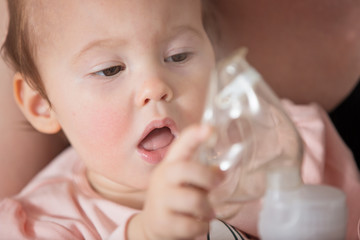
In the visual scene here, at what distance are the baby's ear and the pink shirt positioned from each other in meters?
0.11

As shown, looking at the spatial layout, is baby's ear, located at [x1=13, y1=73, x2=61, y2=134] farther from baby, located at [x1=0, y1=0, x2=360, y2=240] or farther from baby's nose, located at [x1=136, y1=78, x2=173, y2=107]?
baby's nose, located at [x1=136, y1=78, x2=173, y2=107]

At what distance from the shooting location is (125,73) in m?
0.72

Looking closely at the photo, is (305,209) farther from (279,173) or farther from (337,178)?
(337,178)

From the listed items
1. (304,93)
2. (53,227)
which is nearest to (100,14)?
(53,227)

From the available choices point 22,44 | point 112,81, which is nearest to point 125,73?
point 112,81

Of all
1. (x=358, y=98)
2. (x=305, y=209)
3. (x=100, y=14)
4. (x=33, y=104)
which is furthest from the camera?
(x=358, y=98)

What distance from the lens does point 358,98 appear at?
995 mm

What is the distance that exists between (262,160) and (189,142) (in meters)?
A: 0.09

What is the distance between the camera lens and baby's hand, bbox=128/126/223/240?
51 centimetres

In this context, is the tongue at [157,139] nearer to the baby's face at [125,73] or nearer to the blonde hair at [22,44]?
the baby's face at [125,73]

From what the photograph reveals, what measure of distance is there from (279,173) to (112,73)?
32 centimetres

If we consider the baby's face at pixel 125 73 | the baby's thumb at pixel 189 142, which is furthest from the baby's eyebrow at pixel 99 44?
the baby's thumb at pixel 189 142

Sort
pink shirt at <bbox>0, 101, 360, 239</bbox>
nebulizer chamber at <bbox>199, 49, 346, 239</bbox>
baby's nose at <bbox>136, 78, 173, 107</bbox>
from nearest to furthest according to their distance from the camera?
nebulizer chamber at <bbox>199, 49, 346, 239</bbox> < baby's nose at <bbox>136, 78, 173, 107</bbox> < pink shirt at <bbox>0, 101, 360, 239</bbox>

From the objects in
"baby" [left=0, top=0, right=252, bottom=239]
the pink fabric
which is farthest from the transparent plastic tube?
the pink fabric
